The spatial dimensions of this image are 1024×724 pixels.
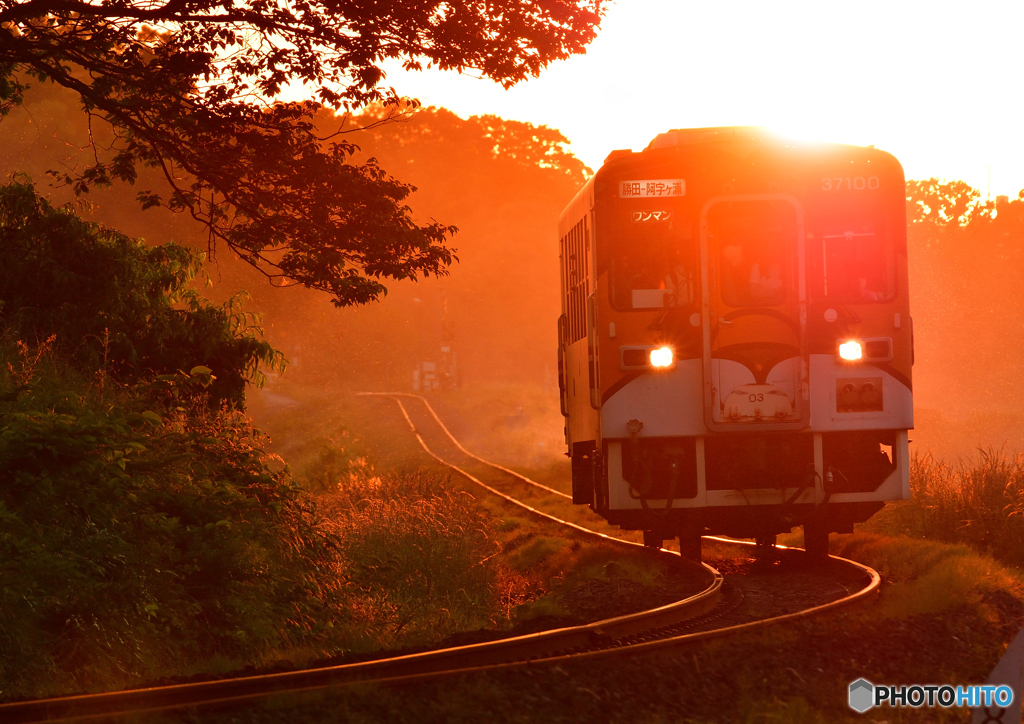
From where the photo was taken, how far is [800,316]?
359 inches

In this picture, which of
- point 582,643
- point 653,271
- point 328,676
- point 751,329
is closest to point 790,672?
point 582,643

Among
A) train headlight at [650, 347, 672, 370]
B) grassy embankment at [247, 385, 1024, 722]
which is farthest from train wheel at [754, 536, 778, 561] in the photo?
train headlight at [650, 347, 672, 370]

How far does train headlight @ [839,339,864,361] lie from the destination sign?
6.60 feet

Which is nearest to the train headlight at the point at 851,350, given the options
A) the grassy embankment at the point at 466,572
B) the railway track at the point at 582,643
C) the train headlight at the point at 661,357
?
the train headlight at the point at 661,357

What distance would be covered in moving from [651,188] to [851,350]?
7.61ft

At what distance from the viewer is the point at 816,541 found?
10.6m

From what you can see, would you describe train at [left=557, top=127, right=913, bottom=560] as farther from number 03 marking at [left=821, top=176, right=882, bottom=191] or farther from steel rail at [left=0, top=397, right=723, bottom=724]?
steel rail at [left=0, top=397, right=723, bottom=724]

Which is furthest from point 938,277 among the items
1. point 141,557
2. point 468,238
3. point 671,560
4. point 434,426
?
point 141,557

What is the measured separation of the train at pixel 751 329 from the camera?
30.0 feet

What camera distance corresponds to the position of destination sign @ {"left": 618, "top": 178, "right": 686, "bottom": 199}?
9336 mm

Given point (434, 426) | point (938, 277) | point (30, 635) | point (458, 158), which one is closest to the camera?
point (30, 635)

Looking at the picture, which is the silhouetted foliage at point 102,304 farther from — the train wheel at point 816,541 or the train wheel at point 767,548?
the train wheel at point 816,541

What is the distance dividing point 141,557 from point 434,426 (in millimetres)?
38577

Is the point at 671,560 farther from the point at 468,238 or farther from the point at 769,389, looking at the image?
the point at 468,238
